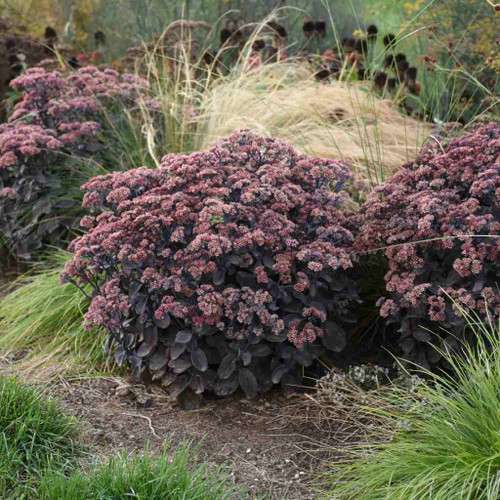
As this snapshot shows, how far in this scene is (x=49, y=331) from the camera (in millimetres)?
4297

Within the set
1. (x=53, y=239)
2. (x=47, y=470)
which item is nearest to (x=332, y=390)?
(x=47, y=470)

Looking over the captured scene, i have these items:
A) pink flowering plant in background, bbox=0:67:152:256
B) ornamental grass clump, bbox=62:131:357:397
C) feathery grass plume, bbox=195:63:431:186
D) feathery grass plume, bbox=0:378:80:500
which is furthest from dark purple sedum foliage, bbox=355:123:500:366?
pink flowering plant in background, bbox=0:67:152:256

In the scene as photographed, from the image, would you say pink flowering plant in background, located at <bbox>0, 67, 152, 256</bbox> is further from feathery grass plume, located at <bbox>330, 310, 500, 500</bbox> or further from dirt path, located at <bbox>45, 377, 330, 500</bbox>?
feathery grass plume, located at <bbox>330, 310, 500, 500</bbox>

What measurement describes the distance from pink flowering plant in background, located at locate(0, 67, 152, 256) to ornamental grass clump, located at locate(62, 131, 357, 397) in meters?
1.26

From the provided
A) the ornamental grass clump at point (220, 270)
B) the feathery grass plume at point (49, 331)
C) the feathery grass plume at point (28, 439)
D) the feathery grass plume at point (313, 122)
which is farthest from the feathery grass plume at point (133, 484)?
the feathery grass plume at point (313, 122)

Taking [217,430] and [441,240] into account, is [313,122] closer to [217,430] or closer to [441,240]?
[441,240]

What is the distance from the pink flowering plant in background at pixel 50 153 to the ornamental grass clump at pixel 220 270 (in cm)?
126

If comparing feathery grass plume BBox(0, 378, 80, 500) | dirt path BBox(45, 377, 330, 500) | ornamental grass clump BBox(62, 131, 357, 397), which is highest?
ornamental grass clump BBox(62, 131, 357, 397)

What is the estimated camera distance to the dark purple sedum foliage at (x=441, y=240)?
3.13 metres

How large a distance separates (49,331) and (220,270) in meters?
1.47

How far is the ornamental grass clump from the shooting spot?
10.6ft

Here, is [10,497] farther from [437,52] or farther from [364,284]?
[437,52]

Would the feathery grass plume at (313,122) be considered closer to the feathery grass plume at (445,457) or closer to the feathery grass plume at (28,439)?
the feathery grass plume at (445,457)

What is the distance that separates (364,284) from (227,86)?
223cm
